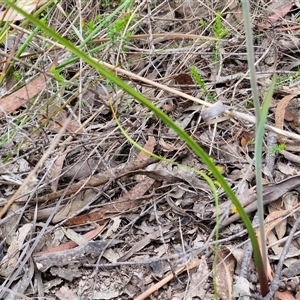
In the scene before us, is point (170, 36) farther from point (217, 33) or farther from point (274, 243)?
point (274, 243)

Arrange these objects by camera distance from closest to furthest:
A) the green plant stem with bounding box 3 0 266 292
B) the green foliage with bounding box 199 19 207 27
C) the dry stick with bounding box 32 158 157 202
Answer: the green plant stem with bounding box 3 0 266 292, the dry stick with bounding box 32 158 157 202, the green foliage with bounding box 199 19 207 27

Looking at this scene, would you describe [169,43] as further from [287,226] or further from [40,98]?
[287,226]

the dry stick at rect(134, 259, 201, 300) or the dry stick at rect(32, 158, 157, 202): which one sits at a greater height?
the dry stick at rect(32, 158, 157, 202)

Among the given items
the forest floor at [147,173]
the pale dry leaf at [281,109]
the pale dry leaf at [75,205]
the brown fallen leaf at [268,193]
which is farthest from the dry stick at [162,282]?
the pale dry leaf at [281,109]

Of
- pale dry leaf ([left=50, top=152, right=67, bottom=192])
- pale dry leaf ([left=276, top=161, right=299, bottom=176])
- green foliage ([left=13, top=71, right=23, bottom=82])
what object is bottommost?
pale dry leaf ([left=276, top=161, right=299, bottom=176])

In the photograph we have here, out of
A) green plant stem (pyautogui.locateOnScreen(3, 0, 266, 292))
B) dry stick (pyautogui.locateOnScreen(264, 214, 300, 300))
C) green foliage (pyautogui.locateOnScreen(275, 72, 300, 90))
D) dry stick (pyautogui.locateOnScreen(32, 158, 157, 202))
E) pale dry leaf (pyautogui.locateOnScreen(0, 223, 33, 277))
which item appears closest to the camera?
green plant stem (pyautogui.locateOnScreen(3, 0, 266, 292))

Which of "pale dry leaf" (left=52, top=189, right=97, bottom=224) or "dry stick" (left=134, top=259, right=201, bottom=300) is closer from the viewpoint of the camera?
"dry stick" (left=134, top=259, right=201, bottom=300)

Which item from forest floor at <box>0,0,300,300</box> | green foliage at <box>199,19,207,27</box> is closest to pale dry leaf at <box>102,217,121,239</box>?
forest floor at <box>0,0,300,300</box>

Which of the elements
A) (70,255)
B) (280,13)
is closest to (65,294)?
(70,255)

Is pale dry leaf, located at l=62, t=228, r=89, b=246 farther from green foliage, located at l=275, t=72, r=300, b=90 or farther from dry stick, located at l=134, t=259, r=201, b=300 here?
green foliage, located at l=275, t=72, r=300, b=90

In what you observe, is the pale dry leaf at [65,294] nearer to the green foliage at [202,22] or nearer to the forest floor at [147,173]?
the forest floor at [147,173]
